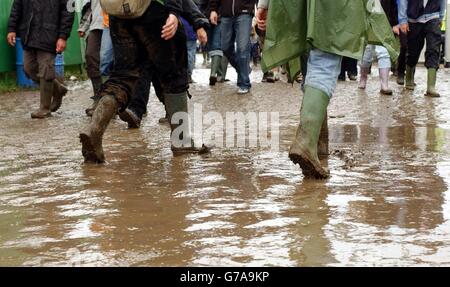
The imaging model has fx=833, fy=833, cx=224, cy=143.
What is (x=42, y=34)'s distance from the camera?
28.2 feet

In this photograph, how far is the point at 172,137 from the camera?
5.89 meters

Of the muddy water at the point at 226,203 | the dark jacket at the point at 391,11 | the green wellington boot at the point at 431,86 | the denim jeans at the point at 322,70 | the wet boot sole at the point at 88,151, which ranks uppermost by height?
the dark jacket at the point at 391,11

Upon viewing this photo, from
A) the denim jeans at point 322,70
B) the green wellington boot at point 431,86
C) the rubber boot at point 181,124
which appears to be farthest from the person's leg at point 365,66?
the denim jeans at point 322,70

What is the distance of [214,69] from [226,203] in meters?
9.48

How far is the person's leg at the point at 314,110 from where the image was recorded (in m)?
4.52

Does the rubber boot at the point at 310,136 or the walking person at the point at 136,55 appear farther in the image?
the walking person at the point at 136,55

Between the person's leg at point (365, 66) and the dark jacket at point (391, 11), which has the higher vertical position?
the dark jacket at point (391, 11)

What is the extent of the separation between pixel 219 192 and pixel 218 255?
1257mm

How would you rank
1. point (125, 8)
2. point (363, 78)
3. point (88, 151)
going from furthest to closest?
point (363, 78) < point (88, 151) < point (125, 8)

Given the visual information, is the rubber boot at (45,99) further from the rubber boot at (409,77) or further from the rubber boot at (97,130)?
the rubber boot at (409,77)

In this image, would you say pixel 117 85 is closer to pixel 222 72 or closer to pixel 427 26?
pixel 427 26

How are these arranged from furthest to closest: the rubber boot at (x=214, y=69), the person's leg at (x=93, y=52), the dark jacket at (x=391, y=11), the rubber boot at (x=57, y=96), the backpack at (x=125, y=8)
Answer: the rubber boot at (x=214, y=69)
the dark jacket at (x=391, y=11)
the rubber boot at (x=57, y=96)
the person's leg at (x=93, y=52)
the backpack at (x=125, y=8)

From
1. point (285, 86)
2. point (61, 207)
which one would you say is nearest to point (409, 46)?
point (285, 86)

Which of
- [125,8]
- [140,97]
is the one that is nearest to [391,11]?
[140,97]
